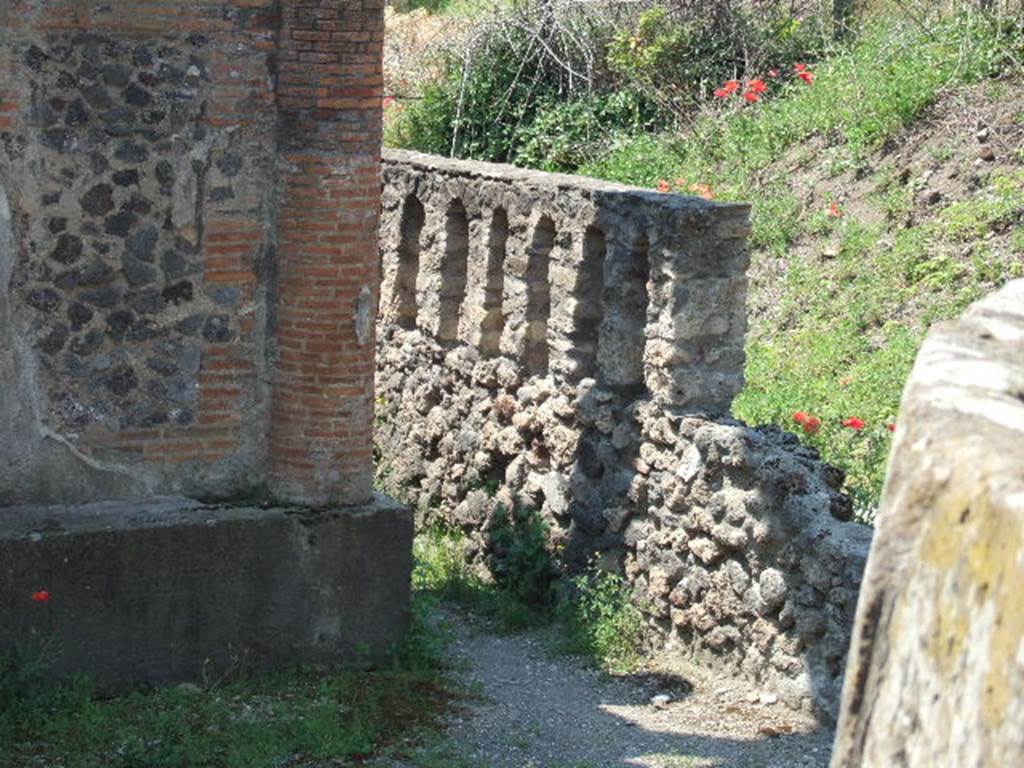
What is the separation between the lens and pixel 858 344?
9867mm

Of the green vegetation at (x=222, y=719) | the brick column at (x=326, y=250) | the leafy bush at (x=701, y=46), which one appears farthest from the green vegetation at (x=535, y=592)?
the leafy bush at (x=701, y=46)

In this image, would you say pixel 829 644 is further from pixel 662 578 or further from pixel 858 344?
pixel 858 344

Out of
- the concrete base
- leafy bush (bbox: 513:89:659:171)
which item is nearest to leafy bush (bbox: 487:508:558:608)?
the concrete base

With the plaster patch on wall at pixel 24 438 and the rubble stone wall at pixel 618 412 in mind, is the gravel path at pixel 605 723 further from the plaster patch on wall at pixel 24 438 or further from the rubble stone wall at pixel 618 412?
the plaster patch on wall at pixel 24 438

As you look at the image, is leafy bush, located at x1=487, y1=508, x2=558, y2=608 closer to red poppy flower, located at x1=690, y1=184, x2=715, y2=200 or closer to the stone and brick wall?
the stone and brick wall

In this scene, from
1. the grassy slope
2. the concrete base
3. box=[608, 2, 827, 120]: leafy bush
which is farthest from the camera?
box=[608, 2, 827, 120]: leafy bush

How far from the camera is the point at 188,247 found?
22.8 ft

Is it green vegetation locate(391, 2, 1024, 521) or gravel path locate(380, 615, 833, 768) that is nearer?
gravel path locate(380, 615, 833, 768)

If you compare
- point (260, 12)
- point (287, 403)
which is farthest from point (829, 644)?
point (260, 12)

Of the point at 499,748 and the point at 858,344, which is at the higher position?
the point at 858,344

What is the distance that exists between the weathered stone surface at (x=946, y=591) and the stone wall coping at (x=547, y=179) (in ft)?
17.6

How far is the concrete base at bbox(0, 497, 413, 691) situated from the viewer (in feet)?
21.9

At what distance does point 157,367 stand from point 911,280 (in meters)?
5.06

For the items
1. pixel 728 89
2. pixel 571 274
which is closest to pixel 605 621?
pixel 571 274
